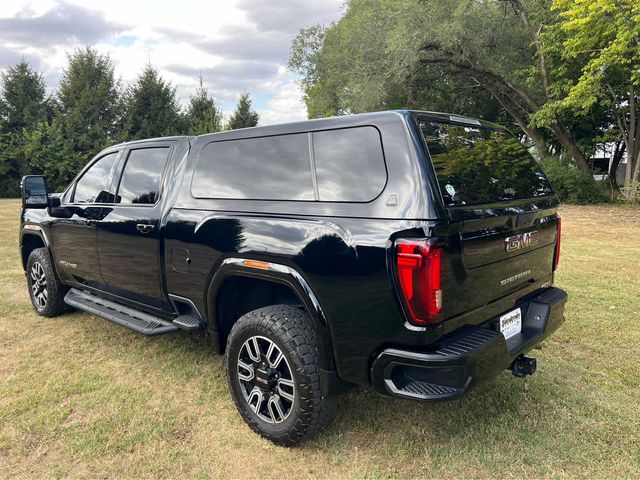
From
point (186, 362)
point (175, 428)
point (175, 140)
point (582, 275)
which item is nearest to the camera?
point (175, 428)

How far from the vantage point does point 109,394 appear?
3355mm

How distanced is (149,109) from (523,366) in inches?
1119

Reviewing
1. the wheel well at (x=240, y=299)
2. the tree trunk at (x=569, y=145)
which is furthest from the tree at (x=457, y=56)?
the wheel well at (x=240, y=299)

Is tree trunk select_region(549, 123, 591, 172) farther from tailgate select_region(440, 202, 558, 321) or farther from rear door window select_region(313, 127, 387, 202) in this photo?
rear door window select_region(313, 127, 387, 202)

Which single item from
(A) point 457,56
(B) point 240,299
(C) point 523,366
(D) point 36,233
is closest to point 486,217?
(C) point 523,366

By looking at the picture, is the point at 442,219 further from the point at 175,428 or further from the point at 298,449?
the point at 175,428

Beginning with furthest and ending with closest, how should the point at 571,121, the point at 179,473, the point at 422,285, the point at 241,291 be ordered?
the point at 571,121
the point at 241,291
the point at 179,473
the point at 422,285

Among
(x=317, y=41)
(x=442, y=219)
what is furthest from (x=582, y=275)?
(x=317, y=41)

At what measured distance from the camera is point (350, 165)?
2.57m

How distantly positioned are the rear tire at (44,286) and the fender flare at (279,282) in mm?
2526

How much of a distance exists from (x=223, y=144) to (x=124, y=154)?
4.13 ft

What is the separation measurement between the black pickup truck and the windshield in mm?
11

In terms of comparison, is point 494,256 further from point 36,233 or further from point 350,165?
point 36,233

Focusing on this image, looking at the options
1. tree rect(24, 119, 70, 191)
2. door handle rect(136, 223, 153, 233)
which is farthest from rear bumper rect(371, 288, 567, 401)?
tree rect(24, 119, 70, 191)
